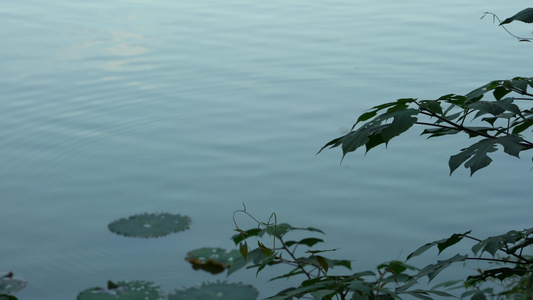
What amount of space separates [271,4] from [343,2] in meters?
1.06

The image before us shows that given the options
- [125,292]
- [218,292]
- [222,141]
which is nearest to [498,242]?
[218,292]

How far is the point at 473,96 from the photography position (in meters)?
1.23

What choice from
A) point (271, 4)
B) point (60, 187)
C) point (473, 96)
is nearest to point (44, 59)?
point (60, 187)

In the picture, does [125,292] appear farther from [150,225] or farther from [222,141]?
[222,141]

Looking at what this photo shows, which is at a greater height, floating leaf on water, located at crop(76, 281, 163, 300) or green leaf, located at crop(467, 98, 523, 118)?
green leaf, located at crop(467, 98, 523, 118)

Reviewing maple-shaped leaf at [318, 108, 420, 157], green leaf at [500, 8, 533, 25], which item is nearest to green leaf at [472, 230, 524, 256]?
maple-shaped leaf at [318, 108, 420, 157]

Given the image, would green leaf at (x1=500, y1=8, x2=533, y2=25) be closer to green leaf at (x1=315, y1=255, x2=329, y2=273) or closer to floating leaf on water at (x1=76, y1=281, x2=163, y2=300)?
green leaf at (x1=315, y1=255, x2=329, y2=273)

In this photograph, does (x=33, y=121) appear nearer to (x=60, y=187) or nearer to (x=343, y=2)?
(x=60, y=187)

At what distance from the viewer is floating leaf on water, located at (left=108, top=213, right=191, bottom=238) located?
3.60 metres

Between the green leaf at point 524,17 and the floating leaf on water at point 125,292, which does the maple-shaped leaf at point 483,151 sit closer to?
the green leaf at point 524,17

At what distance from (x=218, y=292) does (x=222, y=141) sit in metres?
1.90

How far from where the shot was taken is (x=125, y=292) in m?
3.05

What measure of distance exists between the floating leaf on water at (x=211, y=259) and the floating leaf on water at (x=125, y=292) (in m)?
0.27

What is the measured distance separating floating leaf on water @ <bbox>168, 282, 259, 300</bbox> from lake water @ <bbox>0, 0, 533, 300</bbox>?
0.35 ft
